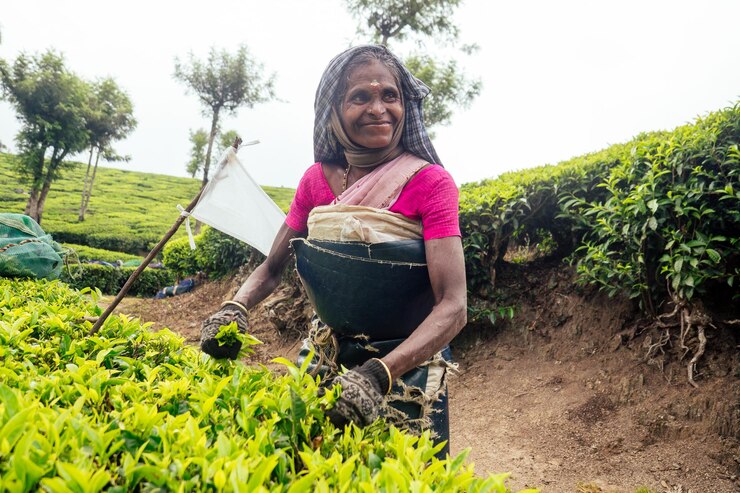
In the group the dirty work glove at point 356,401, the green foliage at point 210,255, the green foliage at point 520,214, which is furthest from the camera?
the green foliage at point 210,255

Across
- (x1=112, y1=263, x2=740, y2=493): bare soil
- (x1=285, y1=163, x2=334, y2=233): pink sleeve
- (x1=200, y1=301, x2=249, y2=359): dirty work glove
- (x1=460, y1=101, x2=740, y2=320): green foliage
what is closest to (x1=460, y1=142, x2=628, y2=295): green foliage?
(x1=460, y1=101, x2=740, y2=320): green foliage

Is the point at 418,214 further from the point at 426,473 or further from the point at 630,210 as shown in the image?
the point at 630,210

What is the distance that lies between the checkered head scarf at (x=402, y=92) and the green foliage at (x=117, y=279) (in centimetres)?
1162

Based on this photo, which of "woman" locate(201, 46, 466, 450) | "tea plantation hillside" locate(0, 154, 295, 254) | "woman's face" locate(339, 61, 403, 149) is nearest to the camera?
"woman" locate(201, 46, 466, 450)

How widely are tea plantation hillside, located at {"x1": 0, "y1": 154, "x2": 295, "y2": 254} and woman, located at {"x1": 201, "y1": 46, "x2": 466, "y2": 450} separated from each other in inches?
503

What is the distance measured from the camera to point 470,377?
519 centimetres

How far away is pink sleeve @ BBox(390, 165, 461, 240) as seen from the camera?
1.62 m

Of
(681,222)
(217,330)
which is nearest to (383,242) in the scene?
(217,330)

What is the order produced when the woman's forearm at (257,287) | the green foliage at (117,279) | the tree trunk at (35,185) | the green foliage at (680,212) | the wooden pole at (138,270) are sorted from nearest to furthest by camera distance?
1. the woman's forearm at (257,287)
2. the wooden pole at (138,270)
3. the green foliage at (680,212)
4. the green foliage at (117,279)
5. the tree trunk at (35,185)

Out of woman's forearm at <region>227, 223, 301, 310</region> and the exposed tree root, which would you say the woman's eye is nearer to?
woman's forearm at <region>227, 223, 301, 310</region>

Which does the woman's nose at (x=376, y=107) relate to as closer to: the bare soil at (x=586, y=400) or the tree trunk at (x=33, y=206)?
the bare soil at (x=586, y=400)

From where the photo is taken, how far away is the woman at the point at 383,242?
1569mm

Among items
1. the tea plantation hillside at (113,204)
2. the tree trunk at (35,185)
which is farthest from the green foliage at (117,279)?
the tree trunk at (35,185)

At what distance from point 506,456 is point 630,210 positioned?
91.0 inches
